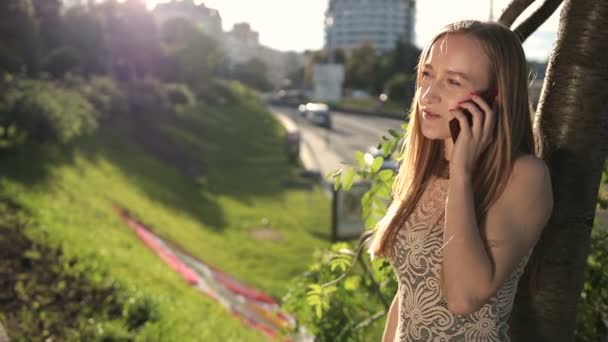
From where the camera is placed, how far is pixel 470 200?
67.7 inches

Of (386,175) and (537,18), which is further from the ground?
(537,18)

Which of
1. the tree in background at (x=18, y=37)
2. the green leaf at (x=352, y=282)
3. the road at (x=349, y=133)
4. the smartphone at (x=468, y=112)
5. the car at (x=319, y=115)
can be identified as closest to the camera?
the smartphone at (x=468, y=112)

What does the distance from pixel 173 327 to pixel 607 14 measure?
496 cm

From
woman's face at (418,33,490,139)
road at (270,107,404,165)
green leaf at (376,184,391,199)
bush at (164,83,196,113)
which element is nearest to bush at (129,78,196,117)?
bush at (164,83,196,113)

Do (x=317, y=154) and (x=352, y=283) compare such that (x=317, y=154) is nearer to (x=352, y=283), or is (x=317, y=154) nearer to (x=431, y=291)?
(x=352, y=283)

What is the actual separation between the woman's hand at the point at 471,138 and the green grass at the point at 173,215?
172 inches

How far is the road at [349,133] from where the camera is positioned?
134ft

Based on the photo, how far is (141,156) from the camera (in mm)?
22531

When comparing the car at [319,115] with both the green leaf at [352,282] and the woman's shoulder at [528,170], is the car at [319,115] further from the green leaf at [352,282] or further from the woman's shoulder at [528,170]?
the woman's shoulder at [528,170]

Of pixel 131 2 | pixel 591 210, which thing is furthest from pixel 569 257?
pixel 131 2

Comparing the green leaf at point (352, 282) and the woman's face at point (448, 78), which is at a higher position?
the woman's face at point (448, 78)

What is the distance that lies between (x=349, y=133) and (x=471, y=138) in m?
48.8

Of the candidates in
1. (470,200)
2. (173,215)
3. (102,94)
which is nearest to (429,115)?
(470,200)

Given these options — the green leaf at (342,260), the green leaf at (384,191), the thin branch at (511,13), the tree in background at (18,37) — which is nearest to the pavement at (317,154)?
the tree in background at (18,37)
